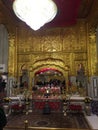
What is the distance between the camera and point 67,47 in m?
11.1

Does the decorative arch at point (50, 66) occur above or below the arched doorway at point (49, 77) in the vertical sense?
above

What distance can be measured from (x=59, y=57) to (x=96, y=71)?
6.77 feet

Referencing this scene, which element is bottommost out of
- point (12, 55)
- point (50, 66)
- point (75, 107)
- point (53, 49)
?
point (75, 107)

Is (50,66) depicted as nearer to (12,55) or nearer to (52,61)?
(52,61)

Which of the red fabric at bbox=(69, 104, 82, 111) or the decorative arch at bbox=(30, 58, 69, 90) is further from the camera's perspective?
the decorative arch at bbox=(30, 58, 69, 90)

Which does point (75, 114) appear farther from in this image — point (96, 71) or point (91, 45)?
point (91, 45)

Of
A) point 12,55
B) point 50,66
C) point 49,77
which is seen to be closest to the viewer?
point 49,77

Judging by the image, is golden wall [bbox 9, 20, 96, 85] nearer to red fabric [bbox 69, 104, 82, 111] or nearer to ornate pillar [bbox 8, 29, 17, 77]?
ornate pillar [bbox 8, 29, 17, 77]

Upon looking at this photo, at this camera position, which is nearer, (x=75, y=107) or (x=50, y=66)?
(x=75, y=107)

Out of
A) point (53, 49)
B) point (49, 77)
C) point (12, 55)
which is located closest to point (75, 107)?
point (49, 77)

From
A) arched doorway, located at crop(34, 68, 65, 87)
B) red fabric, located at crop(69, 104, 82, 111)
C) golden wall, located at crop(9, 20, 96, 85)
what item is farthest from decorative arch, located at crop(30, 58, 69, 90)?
red fabric, located at crop(69, 104, 82, 111)

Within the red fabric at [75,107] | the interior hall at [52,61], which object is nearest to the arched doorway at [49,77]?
the interior hall at [52,61]

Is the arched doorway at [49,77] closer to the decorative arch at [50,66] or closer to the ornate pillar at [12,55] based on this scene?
the decorative arch at [50,66]

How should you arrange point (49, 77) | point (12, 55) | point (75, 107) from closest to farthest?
point (75, 107) < point (49, 77) < point (12, 55)
